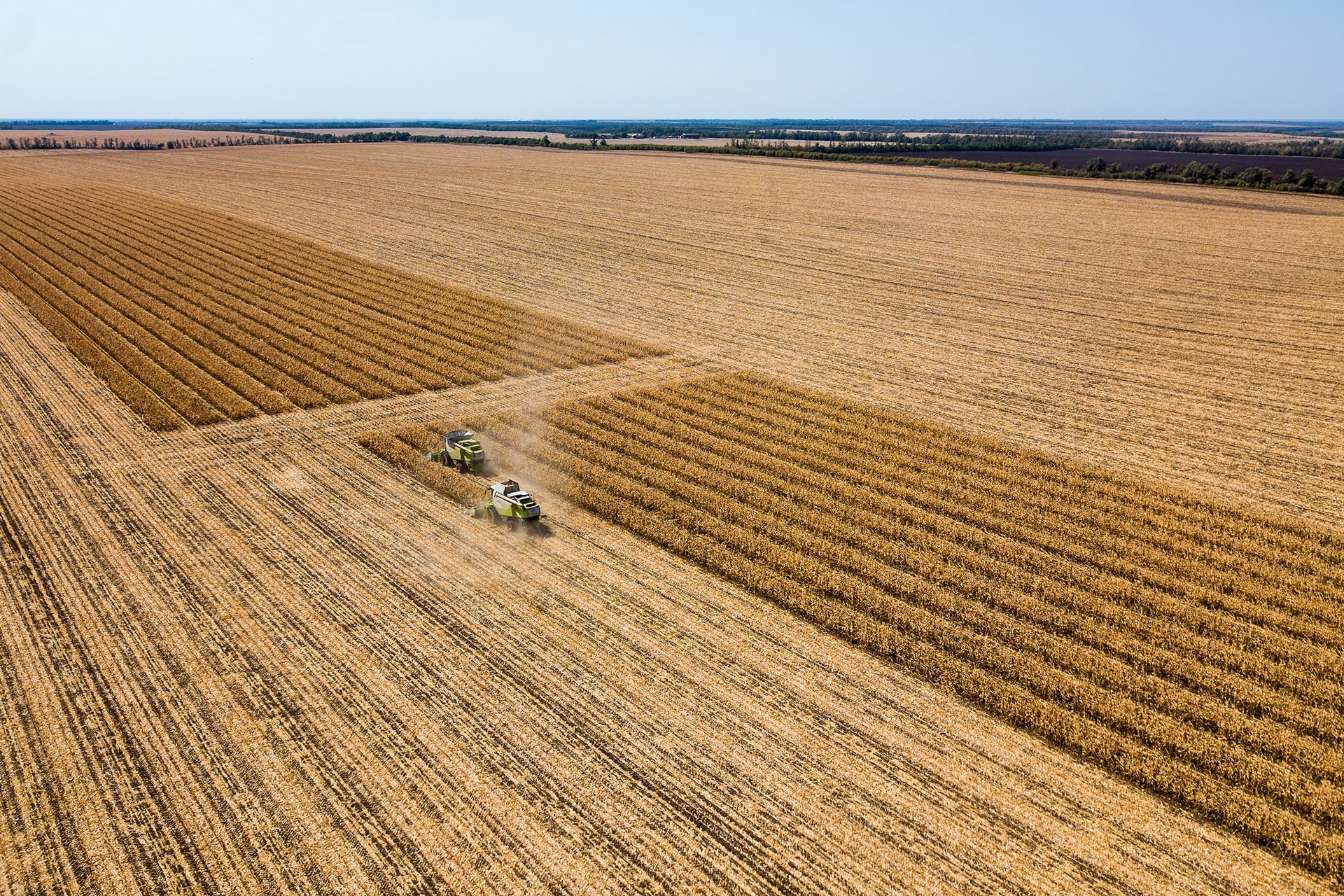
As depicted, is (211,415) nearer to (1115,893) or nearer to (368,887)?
(368,887)

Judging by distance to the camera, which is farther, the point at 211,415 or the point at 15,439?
the point at 211,415

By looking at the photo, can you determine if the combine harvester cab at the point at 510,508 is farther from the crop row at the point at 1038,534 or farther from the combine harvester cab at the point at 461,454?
the crop row at the point at 1038,534

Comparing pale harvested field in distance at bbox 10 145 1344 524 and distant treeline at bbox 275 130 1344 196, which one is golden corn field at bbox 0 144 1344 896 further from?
distant treeline at bbox 275 130 1344 196

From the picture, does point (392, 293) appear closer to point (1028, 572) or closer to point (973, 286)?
point (973, 286)

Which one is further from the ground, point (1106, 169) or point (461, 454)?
point (1106, 169)

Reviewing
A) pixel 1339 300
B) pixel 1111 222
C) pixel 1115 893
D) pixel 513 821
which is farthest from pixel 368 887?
pixel 1111 222

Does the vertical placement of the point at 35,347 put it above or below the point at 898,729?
above

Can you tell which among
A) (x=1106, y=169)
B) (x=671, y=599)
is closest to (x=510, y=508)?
(x=671, y=599)

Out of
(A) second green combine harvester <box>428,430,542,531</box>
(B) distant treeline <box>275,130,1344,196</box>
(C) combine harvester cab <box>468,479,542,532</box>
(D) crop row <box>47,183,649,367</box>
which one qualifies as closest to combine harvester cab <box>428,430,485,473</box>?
(A) second green combine harvester <box>428,430,542,531</box>
